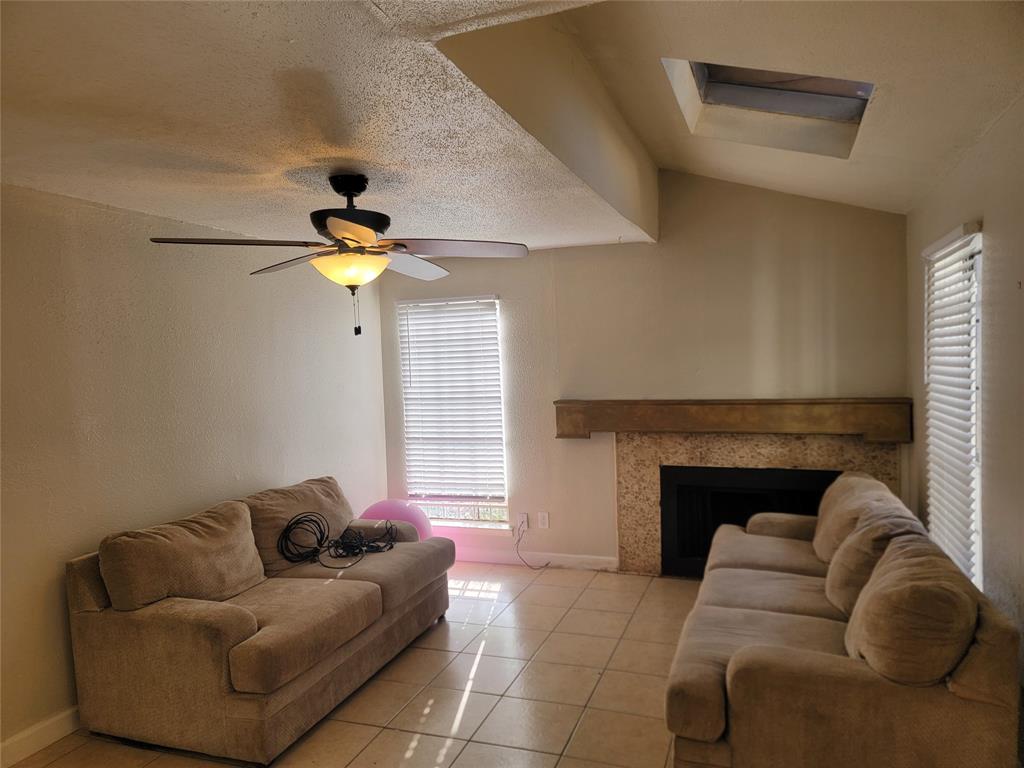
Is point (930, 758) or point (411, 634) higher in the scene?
point (930, 758)

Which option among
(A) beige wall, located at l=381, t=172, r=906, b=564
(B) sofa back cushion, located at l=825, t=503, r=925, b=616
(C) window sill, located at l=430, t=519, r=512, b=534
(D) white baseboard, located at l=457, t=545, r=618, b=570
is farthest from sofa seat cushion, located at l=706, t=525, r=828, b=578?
(C) window sill, located at l=430, t=519, r=512, b=534

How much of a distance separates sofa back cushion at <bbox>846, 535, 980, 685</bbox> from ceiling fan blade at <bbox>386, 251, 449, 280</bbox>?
2.18m

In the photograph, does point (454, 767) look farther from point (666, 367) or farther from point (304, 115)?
point (666, 367)

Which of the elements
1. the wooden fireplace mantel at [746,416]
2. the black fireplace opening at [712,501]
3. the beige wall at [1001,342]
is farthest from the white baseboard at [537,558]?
the beige wall at [1001,342]

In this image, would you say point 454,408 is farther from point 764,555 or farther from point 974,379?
point 974,379

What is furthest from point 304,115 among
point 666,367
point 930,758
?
point 666,367

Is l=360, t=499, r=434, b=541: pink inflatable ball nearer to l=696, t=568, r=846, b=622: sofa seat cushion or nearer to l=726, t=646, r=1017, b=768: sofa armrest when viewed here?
l=696, t=568, r=846, b=622: sofa seat cushion

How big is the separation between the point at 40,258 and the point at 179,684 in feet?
6.26

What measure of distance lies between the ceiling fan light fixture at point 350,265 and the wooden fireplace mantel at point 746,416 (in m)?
2.48

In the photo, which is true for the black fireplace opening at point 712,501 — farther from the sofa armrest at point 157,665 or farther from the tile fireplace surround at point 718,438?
the sofa armrest at point 157,665

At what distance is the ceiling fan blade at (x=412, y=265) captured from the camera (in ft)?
10.2

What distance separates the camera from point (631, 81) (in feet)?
10.3

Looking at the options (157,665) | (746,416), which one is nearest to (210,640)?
(157,665)

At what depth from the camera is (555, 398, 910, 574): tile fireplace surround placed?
173 inches
